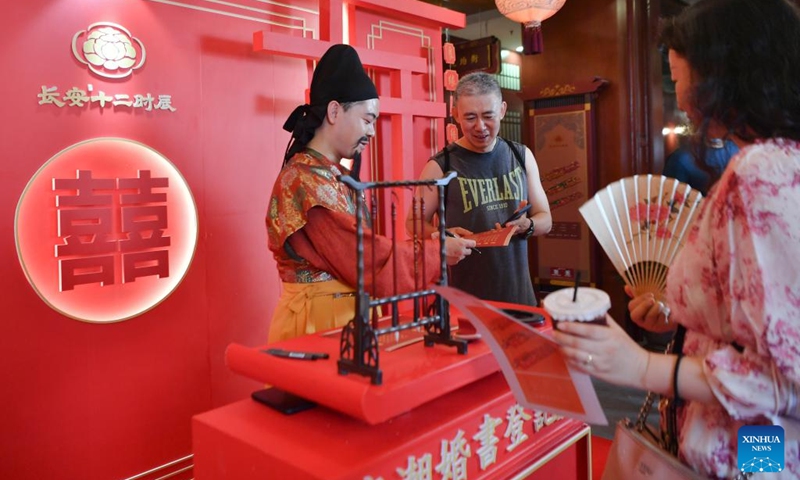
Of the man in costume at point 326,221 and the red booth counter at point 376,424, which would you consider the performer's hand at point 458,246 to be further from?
the red booth counter at point 376,424

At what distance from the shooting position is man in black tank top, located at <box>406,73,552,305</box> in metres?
2.56

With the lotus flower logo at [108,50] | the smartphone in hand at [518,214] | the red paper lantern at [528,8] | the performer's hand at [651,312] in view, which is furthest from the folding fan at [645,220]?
the red paper lantern at [528,8]

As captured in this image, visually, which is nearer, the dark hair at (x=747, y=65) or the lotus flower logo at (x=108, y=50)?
the dark hair at (x=747, y=65)

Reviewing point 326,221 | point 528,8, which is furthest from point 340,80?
point 528,8

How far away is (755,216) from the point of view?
34.7 inches

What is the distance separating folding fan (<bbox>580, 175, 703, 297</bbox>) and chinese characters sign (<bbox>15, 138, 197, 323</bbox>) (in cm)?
202

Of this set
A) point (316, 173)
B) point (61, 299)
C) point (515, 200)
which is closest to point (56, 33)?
point (61, 299)

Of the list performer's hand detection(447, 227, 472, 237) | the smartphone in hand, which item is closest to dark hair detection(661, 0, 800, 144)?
performer's hand detection(447, 227, 472, 237)

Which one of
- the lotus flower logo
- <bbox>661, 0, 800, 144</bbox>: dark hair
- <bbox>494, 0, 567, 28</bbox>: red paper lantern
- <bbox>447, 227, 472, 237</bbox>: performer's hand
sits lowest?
<bbox>447, 227, 472, 237</bbox>: performer's hand

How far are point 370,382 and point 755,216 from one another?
2.22 feet

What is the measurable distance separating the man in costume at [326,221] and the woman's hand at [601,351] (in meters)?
0.65

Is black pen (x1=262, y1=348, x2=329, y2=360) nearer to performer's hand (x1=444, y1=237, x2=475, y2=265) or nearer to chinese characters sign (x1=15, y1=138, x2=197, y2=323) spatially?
performer's hand (x1=444, y1=237, x2=475, y2=265)

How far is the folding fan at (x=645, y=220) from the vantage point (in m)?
1.24

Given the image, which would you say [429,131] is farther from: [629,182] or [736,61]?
[736,61]
